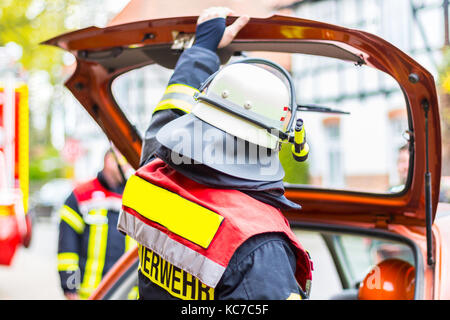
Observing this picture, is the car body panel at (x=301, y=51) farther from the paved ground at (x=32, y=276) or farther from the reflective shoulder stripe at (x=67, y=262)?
the paved ground at (x=32, y=276)

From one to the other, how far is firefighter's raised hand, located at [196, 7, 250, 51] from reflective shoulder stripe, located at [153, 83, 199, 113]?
166 millimetres

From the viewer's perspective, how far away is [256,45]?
6.23 feet

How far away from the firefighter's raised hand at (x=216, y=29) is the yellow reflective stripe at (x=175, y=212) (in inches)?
22.3

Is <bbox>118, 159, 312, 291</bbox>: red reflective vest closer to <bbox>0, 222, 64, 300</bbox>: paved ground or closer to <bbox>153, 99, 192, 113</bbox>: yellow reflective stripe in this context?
<bbox>153, 99, 192, 113</bbox>: yellow reflective stripe

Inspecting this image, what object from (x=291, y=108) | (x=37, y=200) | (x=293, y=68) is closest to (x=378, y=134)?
(x=293, y=68)

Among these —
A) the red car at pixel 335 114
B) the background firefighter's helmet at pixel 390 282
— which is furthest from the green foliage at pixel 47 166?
the background firefighter's helmet at pixel 390 282

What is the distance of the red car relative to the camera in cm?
166

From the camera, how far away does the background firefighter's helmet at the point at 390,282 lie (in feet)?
6.88

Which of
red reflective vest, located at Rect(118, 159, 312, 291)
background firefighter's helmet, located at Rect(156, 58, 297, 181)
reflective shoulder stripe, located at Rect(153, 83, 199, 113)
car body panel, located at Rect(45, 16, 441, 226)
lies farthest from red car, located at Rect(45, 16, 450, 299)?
red reflective vest, located at Rect(118, 159, 312, 291)

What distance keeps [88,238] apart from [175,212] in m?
2.59

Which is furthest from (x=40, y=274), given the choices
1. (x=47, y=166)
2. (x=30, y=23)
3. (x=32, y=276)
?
(x=47, y=166)

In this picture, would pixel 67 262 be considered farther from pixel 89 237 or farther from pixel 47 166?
pixel 47 166
